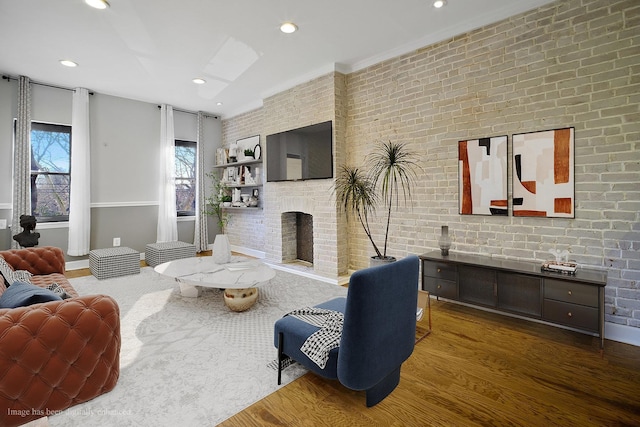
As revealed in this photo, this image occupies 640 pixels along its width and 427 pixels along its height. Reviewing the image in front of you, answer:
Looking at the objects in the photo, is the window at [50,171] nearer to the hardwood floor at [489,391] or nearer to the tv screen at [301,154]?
the tv screen at [301,154]

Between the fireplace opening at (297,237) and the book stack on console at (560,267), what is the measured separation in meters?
3.29

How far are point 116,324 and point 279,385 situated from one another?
3.57 ft

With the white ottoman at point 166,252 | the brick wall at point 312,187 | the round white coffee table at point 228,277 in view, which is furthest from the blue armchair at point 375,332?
the white ottoman at point 166,252

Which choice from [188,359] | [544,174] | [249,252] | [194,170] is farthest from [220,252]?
[194,170]

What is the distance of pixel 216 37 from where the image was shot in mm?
3484

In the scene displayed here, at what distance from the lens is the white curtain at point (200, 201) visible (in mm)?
6484

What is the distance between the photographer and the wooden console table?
2371 millimetres

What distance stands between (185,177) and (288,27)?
167 inches

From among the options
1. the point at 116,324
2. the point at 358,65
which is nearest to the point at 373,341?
the point at 116,324

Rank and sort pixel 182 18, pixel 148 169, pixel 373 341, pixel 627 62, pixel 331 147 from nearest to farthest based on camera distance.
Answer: pixel 373 341, pixel 627 62, pixel 182 18, pixel 331 147, pixel 148 169

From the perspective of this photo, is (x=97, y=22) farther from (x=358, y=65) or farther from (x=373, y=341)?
(x=373, y=341)

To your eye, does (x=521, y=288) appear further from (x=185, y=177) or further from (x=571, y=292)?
(x=185, y=177)

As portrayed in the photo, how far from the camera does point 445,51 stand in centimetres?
346

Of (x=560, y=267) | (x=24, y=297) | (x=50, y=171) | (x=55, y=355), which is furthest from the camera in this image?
(x=50, y=171)
